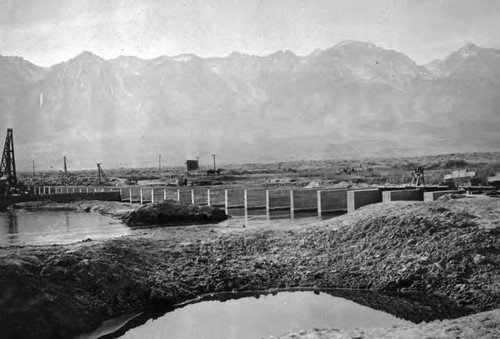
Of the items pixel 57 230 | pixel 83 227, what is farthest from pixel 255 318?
pixel 83 227

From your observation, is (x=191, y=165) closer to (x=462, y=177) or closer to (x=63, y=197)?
(x=63, y=197)

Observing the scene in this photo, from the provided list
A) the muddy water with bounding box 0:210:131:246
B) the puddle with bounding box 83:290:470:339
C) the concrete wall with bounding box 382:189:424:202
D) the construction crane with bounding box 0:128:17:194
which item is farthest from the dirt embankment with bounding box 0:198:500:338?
the construction crane with bounding box 0:128:17:194

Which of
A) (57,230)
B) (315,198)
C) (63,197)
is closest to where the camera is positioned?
(57,230)

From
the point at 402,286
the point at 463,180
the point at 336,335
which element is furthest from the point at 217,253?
the point at 463,180

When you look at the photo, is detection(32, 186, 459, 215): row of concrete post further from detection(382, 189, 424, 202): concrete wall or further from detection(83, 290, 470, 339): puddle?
detection(83, 290, 470, 339): puddle

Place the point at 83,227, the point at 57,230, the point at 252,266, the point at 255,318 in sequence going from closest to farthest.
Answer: the point at 255,318, the point at 252,266, the point at 57,230, the point at 83,227

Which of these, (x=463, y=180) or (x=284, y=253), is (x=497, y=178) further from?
(x=284, y=253)

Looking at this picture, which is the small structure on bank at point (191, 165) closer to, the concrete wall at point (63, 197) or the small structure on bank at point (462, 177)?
Result: the concrete wall at point (63, 197)
